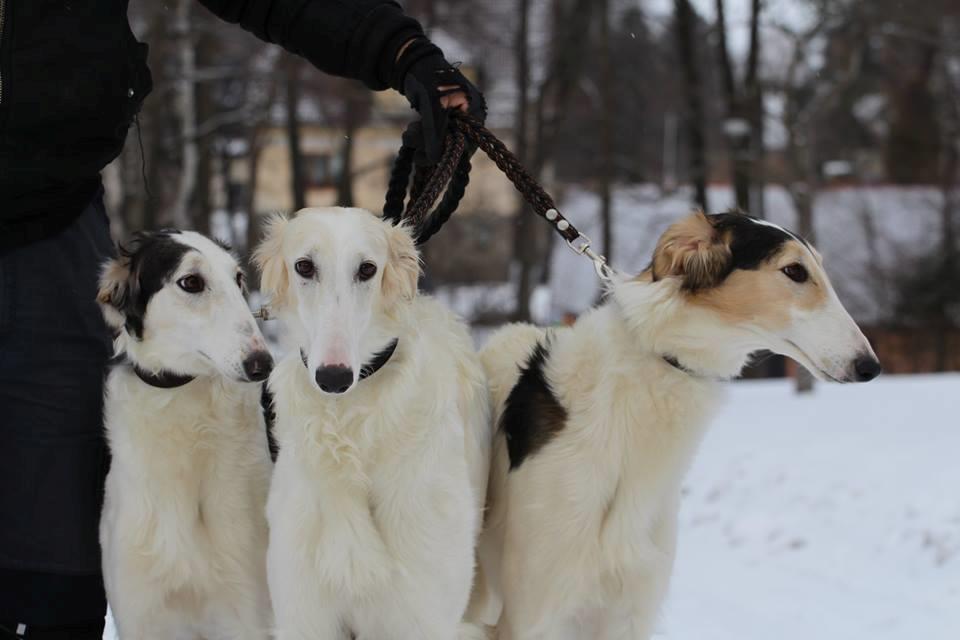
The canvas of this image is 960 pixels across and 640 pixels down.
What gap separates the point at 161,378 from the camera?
3102mm

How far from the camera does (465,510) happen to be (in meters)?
2.92

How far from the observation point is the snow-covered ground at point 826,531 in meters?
5.64

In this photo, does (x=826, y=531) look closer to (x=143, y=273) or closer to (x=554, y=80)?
(x=143, y=273)

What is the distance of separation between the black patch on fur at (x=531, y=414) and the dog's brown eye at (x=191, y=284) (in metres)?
0.98

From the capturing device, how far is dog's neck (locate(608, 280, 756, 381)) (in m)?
3.15

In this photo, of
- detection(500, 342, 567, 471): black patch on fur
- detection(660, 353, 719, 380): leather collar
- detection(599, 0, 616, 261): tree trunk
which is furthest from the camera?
detection(599, 0, 616, 261): tree trunk

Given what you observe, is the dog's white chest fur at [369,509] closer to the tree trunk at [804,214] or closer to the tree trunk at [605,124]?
the tree trunk at [804,214]

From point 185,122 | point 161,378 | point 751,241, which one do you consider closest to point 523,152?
point 185,122

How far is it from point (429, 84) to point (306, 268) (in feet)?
2.55

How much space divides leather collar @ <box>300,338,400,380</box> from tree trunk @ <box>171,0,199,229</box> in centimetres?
1148

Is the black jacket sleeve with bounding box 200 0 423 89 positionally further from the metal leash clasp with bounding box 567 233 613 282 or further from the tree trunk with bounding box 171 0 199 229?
the tree trunk with bounding box 171 0 199 229

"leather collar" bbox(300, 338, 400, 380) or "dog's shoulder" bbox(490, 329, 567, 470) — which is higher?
"leather collar" bbox(300, 338, 400, 380)

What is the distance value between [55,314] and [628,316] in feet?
5.20

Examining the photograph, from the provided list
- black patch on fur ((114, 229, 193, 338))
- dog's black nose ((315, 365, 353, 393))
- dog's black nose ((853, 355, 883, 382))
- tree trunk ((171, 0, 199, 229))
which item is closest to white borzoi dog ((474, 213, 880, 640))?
dog's black nose ((853, 355, 883, 382))
